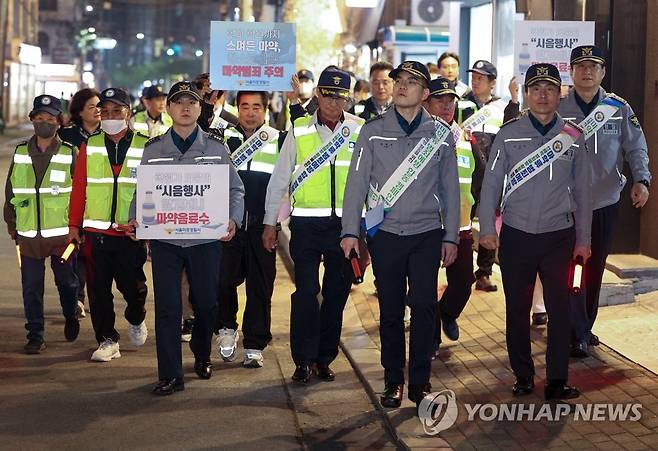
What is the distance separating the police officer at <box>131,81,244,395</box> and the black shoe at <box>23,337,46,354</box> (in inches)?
70.5

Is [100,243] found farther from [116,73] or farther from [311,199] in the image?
[116,73]

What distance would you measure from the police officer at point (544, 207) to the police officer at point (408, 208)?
342 mm

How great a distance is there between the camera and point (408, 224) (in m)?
7.96

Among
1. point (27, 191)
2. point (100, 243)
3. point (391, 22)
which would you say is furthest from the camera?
point (391, 22)

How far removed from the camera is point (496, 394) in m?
8.41

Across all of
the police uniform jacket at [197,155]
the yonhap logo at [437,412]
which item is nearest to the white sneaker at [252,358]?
the police uniform jacket at [197,155]

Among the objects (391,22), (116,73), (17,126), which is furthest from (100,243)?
(116,73)

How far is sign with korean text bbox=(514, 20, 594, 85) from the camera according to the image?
11391 mm

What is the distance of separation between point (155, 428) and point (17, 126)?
65610mm

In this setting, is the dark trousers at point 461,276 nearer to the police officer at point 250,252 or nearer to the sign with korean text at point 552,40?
the police officer at point 250,252

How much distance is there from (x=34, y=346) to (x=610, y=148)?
468cm

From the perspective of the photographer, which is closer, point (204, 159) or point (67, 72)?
point (204, 159)

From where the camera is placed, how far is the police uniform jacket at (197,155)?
344 inches

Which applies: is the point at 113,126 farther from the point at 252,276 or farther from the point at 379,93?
the point at 379,93
